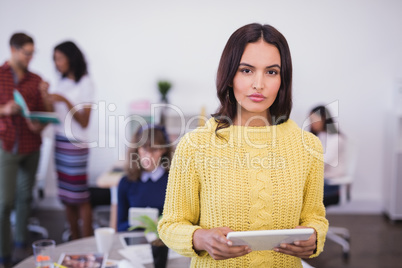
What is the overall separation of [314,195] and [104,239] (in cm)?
94

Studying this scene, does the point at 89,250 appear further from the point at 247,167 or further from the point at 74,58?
the point at 74,58

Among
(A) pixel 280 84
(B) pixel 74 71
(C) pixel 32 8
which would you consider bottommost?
(A) pixel 280 84

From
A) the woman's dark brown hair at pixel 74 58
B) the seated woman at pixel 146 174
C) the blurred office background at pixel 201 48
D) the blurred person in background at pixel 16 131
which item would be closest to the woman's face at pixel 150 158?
the seated woman at pixel 146 174

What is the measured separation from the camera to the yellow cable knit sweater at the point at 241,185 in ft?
3.48

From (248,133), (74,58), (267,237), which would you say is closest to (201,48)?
(74,58)

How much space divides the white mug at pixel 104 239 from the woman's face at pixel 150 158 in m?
0.72

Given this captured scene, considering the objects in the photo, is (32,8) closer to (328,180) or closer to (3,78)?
(3,78)

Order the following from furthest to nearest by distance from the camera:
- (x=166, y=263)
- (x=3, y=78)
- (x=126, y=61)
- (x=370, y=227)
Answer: (x=126, y=61)
(x=370, y=227)
(x=3, y=78)
(x=166, y=263)

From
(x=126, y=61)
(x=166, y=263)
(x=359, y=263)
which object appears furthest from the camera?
(x=126, y=61)

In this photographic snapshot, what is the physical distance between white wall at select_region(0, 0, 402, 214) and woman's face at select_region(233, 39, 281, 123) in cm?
317

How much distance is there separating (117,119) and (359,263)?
2540mm

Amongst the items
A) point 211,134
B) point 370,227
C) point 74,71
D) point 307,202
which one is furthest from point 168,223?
point 370,227

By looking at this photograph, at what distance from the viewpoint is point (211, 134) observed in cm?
110

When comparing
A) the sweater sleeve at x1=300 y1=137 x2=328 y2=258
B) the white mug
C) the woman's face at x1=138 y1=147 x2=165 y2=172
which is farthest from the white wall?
the sweater sleeve at x1=300 y1=137 x2=328 y2=258
